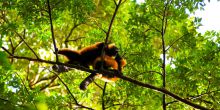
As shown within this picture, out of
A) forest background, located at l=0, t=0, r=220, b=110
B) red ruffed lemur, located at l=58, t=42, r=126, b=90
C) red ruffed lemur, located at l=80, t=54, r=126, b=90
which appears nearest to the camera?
forest background, located at l=0, t=0, r=220, b=110

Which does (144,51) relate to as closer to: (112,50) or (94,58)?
(112,50)

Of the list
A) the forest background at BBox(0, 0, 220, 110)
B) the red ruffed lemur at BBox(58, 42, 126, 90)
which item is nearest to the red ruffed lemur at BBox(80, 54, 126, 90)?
the red ruffed lemur at BBox(58, 42, 126, 90)

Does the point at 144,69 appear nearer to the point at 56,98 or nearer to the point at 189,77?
the point at 189,77

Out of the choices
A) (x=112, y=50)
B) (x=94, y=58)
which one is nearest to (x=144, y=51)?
(x=112, y=50)

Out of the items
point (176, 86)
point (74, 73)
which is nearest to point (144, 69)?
point (176, 86)

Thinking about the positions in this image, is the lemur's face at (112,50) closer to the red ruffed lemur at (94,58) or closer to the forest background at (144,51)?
the red ruffed lemur at (94,58)

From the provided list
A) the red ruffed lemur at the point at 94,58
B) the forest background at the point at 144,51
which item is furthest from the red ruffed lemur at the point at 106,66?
the forest background at the point at 144,51

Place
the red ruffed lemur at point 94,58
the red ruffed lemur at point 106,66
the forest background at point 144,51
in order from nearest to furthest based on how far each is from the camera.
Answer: the forest background at point 144,51 < the red ruffed lemur at point 106,66 < the red ruffed lemur at point 94,58

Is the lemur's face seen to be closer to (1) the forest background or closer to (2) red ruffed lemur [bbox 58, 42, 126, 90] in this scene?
(2) red ruffed lemur [bbox 58, 42, 126, 90]

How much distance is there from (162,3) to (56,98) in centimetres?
231

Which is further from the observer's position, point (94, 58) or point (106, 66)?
point (94, 58)

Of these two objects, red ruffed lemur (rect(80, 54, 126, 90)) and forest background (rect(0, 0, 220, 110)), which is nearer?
forest background (rect(0, 0, 220, 110))

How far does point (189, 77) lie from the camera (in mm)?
5062

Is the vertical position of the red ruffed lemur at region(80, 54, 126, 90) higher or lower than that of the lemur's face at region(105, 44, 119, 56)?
lower
